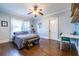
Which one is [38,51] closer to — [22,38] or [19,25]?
[22,38]

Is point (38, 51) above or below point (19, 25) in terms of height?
below

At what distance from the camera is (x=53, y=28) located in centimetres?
173

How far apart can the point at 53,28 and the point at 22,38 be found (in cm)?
64

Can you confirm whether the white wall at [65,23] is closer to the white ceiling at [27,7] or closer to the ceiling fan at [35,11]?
the white ceiling at [27,7]

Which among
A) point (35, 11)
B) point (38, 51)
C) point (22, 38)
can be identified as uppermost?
point (35, 11)

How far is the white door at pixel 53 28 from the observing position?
170 cm

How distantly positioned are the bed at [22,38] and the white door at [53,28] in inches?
12.6

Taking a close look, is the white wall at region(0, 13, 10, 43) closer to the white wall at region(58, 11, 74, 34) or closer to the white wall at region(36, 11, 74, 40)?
the white wall at region(36, 11, 74, 40)

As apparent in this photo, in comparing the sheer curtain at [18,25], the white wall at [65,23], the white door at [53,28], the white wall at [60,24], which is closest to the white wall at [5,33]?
the sheer curtain at [18,25]

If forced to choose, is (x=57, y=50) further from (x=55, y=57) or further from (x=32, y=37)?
(x=32, y=37)

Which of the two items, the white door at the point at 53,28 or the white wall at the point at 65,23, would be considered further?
the white door at the point at 53,28

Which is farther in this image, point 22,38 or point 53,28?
point 53,28

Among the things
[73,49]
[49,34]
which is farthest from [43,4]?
[73,49]

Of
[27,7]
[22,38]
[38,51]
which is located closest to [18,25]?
[22,38]
